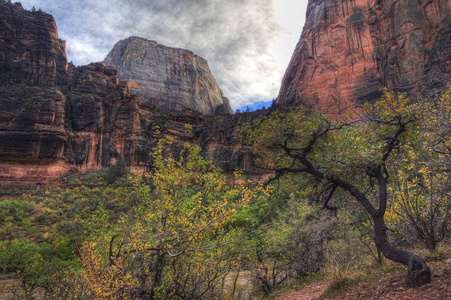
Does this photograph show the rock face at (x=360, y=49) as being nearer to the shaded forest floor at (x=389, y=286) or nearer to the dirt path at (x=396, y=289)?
the shaded forest floor at (x=389, y=286)

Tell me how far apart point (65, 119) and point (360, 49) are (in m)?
64.9

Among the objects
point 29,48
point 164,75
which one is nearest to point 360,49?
point 164,75

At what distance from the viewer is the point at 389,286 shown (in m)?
5.23

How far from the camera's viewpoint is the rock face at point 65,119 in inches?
1908

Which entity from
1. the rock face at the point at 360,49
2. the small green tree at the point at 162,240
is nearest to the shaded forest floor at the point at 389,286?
the small green tree at the point at 162,240

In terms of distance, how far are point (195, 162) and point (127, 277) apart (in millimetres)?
3057

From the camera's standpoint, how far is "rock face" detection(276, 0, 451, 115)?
152 feet

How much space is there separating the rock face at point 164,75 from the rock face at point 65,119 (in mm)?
24822

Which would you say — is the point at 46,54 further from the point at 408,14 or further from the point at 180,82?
the point at 408,14

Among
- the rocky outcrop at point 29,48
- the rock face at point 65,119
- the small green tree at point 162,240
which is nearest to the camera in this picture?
the small green tree at point 162,240

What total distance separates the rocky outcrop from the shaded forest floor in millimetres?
70706

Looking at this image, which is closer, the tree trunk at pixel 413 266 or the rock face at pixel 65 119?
the tree trunk at pixel 413 266

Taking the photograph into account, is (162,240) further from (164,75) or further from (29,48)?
(164,75)

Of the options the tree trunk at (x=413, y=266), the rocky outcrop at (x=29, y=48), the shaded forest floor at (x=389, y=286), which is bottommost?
the shaded forest floor at (x=389, y=286)
